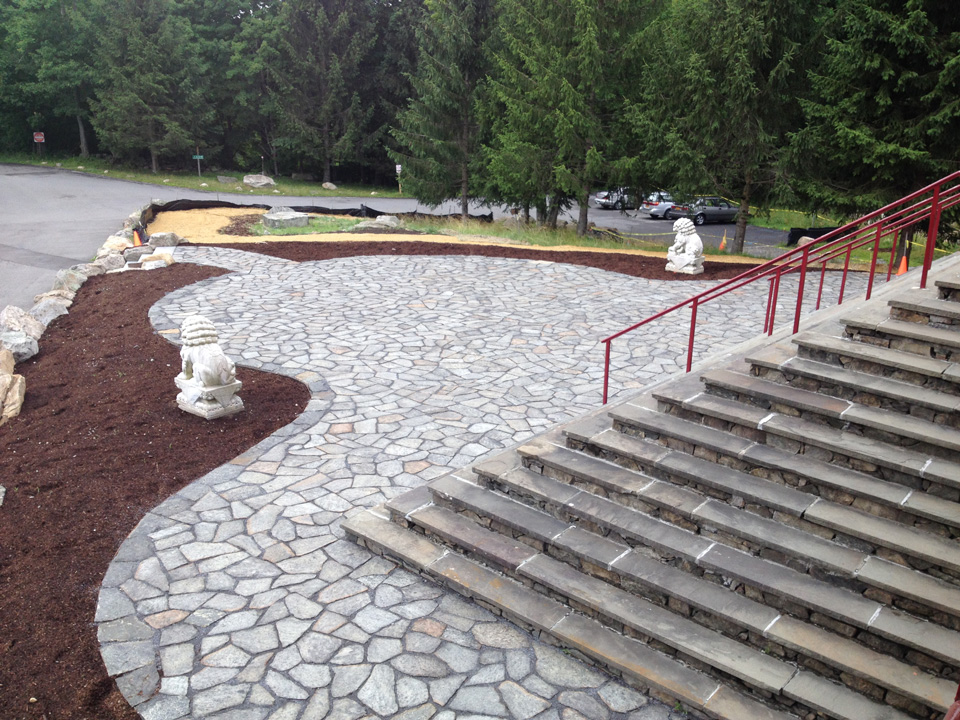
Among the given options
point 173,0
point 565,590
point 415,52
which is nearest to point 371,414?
point 565,590

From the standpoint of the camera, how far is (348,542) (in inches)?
269

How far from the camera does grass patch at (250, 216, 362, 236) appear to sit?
2641 centimetres

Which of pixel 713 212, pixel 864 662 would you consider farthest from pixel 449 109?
pixel 864 662

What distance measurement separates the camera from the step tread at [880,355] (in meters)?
6.28

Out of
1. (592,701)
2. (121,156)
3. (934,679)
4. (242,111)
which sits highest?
(242,111)

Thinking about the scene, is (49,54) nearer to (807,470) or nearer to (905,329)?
(905,329)

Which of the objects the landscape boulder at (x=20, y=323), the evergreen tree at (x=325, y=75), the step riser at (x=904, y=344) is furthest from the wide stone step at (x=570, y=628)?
the evergreen tree at (x=325, y=75)

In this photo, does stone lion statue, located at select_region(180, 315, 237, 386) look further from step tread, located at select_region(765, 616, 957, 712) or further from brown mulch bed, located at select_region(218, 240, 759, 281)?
brown mulch bed, located at select_region(218, 240, 759, 281)

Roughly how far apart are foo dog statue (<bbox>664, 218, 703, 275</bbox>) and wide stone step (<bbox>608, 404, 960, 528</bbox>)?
11.5 metres

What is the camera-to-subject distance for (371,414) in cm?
952

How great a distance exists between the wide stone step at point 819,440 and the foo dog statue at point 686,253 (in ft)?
37.4

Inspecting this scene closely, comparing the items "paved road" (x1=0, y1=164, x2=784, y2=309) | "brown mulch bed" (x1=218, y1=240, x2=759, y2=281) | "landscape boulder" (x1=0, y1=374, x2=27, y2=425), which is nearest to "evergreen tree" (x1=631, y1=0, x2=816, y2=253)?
"brown mulch bed" (x1=218, y1=240, x2=759, y2=281)

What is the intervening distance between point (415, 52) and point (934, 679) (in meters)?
48.0

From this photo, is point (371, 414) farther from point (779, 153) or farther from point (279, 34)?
point (279, 34)
